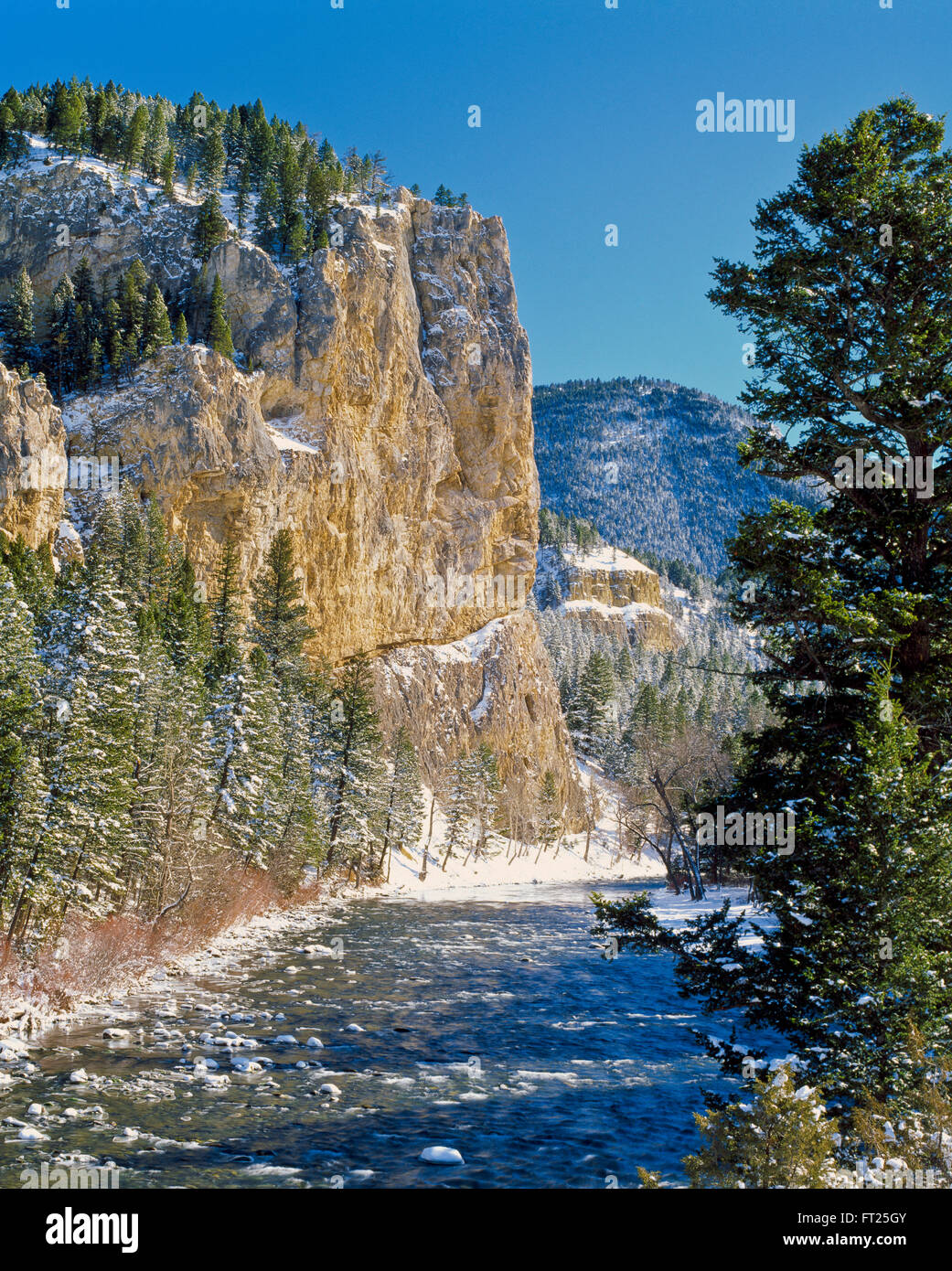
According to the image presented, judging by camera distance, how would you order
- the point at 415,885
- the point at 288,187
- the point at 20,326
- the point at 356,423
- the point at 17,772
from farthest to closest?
the point at 288,187, the point at 356,423, the point at 20,326, the point at 415,885, the point at 17,772

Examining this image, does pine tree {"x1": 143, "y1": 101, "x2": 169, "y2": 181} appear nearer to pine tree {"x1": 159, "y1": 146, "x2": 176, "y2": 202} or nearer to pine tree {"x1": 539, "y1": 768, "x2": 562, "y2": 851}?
pine tree {"x1": 159, "y1": 146, "x2": 176, "y2": 202}

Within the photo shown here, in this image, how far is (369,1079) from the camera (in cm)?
1566

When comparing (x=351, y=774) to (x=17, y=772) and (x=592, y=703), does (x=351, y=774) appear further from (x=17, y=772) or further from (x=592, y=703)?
(x=592, y=703)

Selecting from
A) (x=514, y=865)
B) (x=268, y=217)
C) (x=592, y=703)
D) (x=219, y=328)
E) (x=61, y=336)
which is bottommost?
(x=514, y=865)

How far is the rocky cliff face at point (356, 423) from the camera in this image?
2872 inches

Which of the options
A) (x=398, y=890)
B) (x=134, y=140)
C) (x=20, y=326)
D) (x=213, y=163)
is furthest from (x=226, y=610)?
(x=213, y=163)

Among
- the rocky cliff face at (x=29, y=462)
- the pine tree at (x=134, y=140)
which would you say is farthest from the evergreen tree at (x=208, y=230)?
the rocky cliff face at (x=29, y=462)

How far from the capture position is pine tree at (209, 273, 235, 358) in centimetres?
7850

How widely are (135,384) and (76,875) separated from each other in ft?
192

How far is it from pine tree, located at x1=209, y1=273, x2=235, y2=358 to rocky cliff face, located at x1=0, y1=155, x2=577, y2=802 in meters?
3.16

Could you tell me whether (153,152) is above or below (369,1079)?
above

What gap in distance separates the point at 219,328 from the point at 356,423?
16979 millimetres

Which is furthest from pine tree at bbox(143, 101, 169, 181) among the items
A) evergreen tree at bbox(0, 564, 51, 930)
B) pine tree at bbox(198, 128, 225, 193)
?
evergreen tree at bbox(0, 564, 51, 930)
